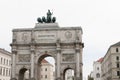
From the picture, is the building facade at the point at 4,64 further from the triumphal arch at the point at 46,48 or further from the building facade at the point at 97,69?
the building facade at the point at 97,69

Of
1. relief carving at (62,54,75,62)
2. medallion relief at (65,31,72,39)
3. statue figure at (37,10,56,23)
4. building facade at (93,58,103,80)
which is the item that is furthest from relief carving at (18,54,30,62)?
building facade at (93,58,103,80)

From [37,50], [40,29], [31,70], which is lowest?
[31,70]

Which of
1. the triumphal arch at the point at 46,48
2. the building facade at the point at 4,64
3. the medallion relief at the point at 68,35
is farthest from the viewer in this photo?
the building facade at the point at 4,64

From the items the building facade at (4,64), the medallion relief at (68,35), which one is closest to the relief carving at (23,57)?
the medallion relief at (68,35)

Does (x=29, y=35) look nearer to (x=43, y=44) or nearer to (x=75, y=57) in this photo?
(x=43, y=44)

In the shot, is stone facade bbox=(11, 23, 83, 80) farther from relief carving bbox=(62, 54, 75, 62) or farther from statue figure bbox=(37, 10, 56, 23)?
statue figure bbox=(37, 10, 56, 23)

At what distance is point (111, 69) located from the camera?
231 ft

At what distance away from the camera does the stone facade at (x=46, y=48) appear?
46250 mm

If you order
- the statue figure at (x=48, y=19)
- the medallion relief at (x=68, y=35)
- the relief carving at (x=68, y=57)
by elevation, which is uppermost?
the statue figure at (x=48, y=19)

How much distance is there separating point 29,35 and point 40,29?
209 centimetres

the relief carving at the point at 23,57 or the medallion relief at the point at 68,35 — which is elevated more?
the medallion relief at the point at 68,35

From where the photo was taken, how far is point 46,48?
47094 mm

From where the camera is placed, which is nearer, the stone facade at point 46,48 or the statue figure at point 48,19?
the stone facade at point 46,48

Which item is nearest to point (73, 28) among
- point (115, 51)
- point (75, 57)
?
point (75, 57)
